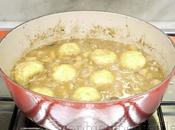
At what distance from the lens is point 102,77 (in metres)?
0.97

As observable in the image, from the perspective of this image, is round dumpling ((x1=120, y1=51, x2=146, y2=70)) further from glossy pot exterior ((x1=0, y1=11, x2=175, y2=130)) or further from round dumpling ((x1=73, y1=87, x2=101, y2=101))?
round dumpling ((x1=73, y1=87, x2=101, y2=101))

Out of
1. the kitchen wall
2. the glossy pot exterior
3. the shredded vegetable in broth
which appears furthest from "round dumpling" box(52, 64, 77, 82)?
the kitchen wall

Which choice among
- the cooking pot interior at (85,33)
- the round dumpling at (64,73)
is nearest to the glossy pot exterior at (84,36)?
the cooking pot interior at (85,33)

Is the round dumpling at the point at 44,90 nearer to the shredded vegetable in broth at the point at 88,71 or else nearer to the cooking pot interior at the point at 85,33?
the shredded vegetable in broth at the point at 88,71

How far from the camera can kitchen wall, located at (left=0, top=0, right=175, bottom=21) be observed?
4.28ft

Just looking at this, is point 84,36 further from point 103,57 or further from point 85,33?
point 103,57

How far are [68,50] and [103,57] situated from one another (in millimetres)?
112

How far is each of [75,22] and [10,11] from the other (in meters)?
0.33

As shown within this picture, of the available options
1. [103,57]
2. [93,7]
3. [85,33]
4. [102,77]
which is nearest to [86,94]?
[102,77]

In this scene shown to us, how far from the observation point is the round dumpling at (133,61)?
1037mm

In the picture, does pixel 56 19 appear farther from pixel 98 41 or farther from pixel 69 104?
pixel 69 104

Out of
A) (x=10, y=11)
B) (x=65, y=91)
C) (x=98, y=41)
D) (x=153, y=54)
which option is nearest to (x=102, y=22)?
(x=98, y=41)

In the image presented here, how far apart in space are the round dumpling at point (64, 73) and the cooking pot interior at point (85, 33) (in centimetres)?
14

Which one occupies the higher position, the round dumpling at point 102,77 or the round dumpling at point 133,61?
the round dumpling at point 133,61
